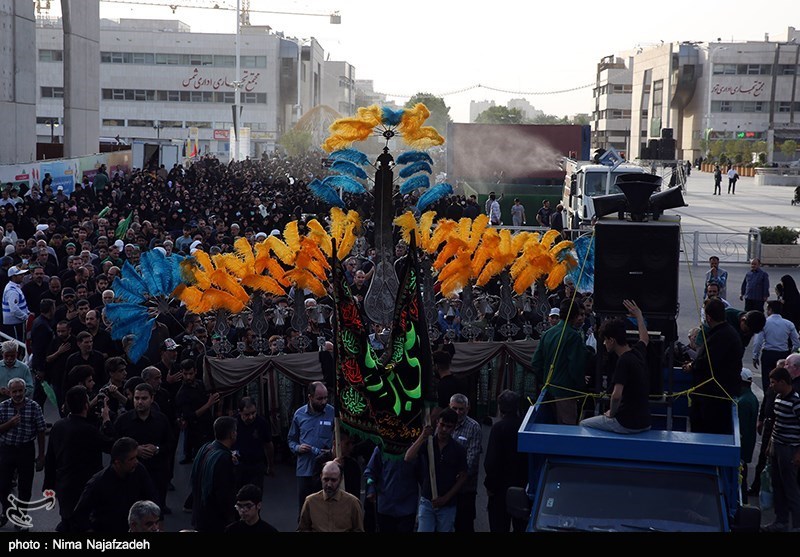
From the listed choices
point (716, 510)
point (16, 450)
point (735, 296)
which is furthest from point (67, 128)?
point (716, 510)

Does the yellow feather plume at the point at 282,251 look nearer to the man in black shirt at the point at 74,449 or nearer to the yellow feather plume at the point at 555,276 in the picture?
the yellow feather plume at the point at 555,276

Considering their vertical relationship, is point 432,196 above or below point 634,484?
above

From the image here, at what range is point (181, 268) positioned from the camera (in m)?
13.1

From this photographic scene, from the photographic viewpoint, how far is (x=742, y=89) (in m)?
103

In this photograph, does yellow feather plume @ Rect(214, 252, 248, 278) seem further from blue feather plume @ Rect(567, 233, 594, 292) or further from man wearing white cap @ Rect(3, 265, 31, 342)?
blue feather plume @ Rect(567, 233, 594, 292)

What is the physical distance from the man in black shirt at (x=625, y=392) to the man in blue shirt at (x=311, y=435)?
2.68 meters

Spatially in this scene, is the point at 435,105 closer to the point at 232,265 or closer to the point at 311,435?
the point at 232,265

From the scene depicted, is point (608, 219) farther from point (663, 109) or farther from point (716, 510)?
point (663, 109)

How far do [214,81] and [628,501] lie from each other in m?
96.1

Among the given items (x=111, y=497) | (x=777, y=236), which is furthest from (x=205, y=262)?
(x=777, y=236)

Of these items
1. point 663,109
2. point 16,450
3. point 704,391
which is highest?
point 663,109

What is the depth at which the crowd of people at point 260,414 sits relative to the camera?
25.6 ft

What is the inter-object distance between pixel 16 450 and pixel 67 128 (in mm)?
38197

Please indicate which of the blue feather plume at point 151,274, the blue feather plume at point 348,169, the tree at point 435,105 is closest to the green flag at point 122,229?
the blue feather plume at point 348,169
